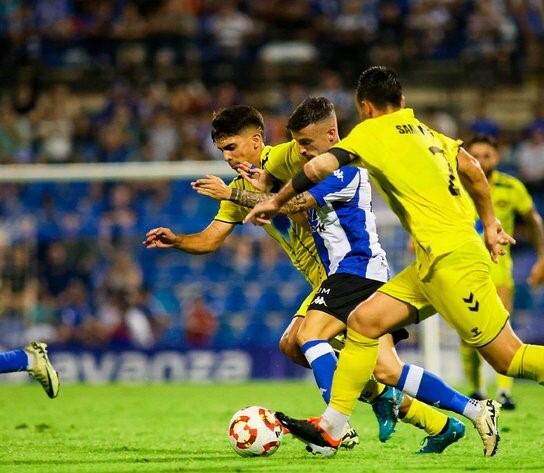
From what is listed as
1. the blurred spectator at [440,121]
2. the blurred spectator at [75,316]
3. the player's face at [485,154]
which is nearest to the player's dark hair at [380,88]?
the player's face at [485,154]

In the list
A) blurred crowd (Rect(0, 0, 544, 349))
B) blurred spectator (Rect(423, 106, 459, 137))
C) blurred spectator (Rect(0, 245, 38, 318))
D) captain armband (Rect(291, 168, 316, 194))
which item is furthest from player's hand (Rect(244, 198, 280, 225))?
blurred spectator (Rect(423, 106, 459, 137))

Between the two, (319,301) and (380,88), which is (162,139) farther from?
(380,88)

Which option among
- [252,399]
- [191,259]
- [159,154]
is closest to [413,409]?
[252,399]

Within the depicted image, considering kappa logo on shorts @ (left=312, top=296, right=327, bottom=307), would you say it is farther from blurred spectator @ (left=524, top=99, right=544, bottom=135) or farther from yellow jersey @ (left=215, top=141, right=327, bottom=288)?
blurred spectator @ (left=524, top=99, right=544, bottom=135)

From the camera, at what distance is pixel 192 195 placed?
1623 centimetres

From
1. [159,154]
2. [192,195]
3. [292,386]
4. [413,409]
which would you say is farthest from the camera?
[159,154]

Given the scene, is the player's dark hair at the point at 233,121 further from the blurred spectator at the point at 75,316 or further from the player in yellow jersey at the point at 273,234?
the blurred spectator at the point at 75,316

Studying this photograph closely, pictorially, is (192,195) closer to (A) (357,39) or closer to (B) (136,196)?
(B) (136,196)

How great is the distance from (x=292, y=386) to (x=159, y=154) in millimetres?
5568

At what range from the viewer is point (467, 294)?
6703 mm

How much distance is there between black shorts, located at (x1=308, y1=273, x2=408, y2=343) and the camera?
7777mm

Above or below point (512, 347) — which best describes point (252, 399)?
below

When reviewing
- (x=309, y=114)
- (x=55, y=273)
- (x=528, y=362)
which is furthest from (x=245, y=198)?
(x=55, y=273)

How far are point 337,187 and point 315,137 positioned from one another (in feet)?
1.12
